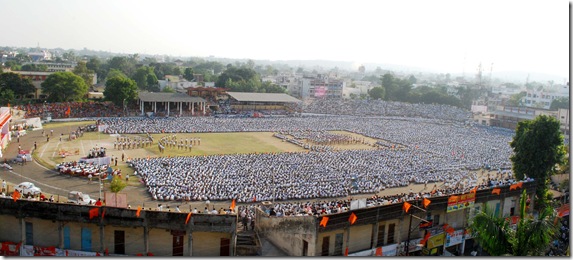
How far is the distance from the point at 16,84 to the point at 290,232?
61.7 m

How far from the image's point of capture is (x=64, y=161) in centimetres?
3388

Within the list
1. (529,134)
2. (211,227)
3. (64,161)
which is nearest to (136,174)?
(64,161)

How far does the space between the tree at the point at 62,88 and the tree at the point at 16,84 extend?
384 centimetres

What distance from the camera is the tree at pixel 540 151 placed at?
1154 inches

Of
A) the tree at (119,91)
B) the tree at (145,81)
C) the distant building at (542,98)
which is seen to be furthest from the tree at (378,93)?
the tree at (119,91)

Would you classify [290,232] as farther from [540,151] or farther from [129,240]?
[540,151]

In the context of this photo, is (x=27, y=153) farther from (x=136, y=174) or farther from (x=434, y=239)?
(x=434, y=239)

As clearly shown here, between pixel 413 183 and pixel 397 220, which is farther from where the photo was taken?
pixel 413 183

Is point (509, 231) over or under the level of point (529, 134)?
under

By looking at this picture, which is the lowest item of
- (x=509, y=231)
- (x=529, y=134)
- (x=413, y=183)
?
(x=413, y=183)

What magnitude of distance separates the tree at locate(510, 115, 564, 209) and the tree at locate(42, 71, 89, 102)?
55.9 meters

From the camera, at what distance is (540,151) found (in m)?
29.7

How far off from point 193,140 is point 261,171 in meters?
15.0

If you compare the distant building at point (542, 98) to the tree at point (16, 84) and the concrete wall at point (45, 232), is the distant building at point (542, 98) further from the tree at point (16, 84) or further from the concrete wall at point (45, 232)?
the concrete wall at point (45, 232)
